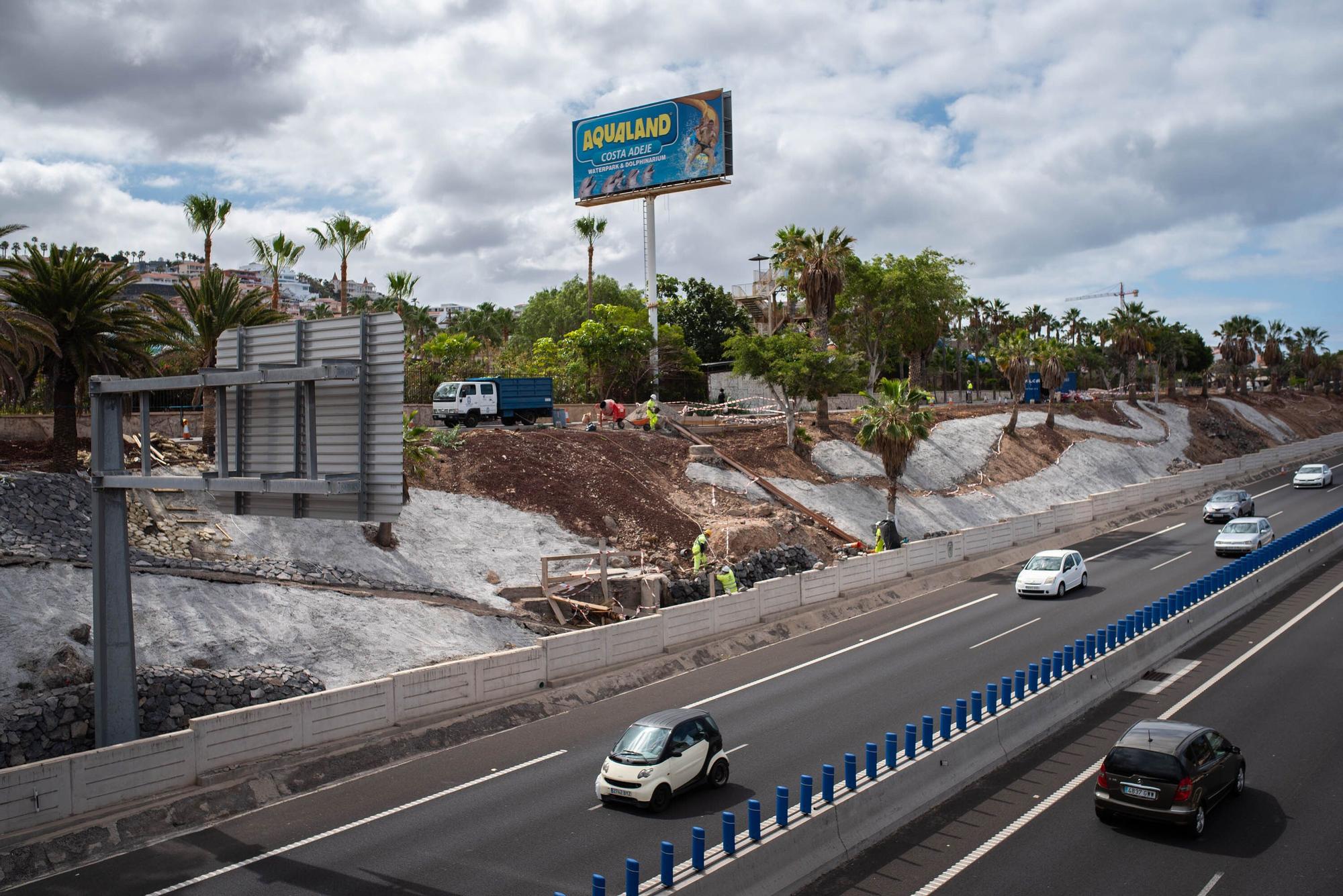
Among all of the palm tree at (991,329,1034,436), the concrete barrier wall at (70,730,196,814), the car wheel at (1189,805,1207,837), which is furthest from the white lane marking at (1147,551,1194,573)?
the concrete barrier wall at (70,730,196,814)

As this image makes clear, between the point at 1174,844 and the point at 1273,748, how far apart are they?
209 inches

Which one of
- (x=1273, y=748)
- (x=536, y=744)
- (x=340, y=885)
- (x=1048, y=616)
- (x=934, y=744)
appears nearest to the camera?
(x=340, y=885)

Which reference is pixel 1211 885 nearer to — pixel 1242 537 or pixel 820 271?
pixel 1242 537

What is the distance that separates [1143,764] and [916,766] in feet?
11.0

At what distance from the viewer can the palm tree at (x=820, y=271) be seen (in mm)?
59500

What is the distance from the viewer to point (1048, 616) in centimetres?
3067

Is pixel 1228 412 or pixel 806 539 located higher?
pixel 1228 412

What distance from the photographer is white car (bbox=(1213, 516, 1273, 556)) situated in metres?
39.2

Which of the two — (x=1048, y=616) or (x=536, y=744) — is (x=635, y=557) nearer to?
(x=1048, y=616)

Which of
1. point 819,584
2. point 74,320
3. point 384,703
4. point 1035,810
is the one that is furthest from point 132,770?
point 819,584

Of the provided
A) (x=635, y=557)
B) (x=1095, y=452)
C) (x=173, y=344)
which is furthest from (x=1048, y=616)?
(x=1095, y=452)

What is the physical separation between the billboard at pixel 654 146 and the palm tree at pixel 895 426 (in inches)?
974

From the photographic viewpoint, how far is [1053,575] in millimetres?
33750

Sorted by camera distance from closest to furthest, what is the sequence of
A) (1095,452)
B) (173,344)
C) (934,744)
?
1. (934,744)
2. (173,344)
3. (1095,452)
